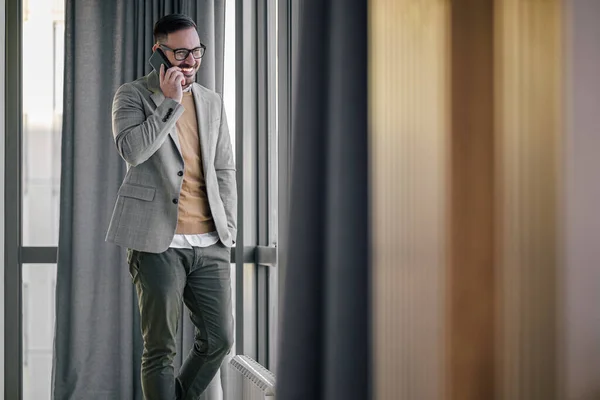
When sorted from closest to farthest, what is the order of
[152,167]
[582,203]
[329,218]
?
[582,203], [329,218], [152,167]

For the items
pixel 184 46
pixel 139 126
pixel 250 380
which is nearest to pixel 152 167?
pixel 139 126

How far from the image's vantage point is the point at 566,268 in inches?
35.5

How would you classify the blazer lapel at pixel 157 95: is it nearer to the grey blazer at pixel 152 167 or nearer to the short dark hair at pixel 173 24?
the grey blazer at pixel 152 167

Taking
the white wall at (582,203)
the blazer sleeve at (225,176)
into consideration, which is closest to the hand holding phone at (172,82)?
the blazer sleeve at (225,176)

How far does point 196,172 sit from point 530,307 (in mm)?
1929

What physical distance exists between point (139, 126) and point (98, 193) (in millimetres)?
1344

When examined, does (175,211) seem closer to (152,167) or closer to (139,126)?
(152,167)

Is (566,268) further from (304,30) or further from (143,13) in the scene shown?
(143,13)

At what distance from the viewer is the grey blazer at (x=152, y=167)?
2.57m

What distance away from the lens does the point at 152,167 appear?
267cm

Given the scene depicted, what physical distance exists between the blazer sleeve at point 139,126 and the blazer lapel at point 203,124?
0.18 meters

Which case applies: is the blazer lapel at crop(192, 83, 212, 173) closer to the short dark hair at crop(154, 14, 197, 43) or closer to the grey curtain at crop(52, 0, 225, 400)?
the short dark hair at crop(154, 14, 197, 43)

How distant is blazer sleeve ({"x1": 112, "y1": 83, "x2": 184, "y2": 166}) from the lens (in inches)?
101

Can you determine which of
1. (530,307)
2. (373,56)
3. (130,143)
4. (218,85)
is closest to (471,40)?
(373,56)
